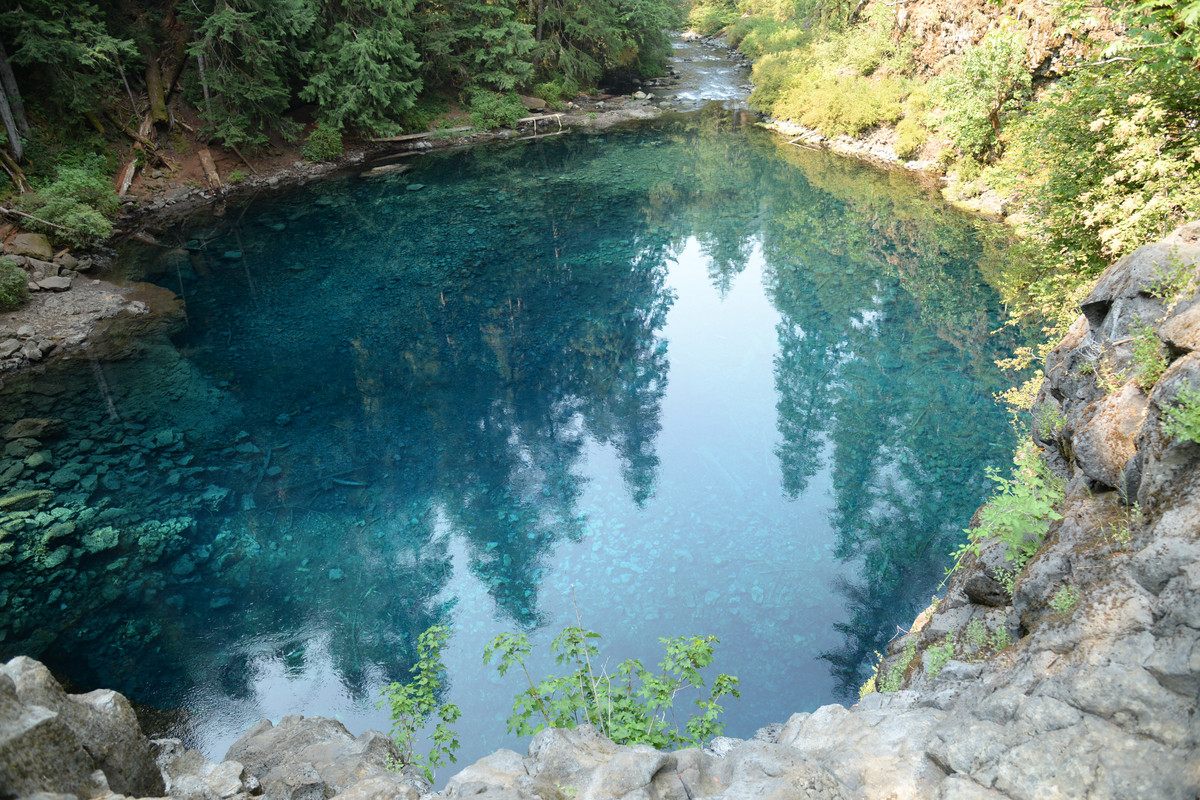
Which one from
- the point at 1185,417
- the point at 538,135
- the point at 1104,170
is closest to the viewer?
the point at 1185,417

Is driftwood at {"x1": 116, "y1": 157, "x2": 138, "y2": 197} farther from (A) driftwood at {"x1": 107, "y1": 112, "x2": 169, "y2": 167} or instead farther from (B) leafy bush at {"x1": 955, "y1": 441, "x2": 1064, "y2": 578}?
(B) leafy bush at {"x1": 955, "y1": 441, "x2": 1064, "y2": 578}

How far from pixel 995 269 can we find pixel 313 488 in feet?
55.8

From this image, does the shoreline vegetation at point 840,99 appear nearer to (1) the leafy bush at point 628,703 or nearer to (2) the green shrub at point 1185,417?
(2) the green shrub at point 1185,417

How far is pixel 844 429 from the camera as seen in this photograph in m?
12.4

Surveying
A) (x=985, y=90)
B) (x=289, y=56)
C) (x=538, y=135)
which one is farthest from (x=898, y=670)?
(x=538, y=135)

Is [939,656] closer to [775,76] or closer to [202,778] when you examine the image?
[202,778]

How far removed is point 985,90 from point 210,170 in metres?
26.4

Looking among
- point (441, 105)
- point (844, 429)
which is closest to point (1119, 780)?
point (844, 429)


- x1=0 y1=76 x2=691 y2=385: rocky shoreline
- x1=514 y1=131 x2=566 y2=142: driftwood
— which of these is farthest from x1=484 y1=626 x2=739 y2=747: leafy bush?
x1=514 y1=131 x2=566 y2=142: driftwood

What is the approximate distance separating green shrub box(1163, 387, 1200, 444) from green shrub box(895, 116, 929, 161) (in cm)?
2440

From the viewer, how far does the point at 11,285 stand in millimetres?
15539

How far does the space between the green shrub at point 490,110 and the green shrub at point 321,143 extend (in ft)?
23.1

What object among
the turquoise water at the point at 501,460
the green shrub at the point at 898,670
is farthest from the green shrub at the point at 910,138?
the green shrub at the point at 898,670

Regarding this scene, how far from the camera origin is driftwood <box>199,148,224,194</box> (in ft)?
81.6
